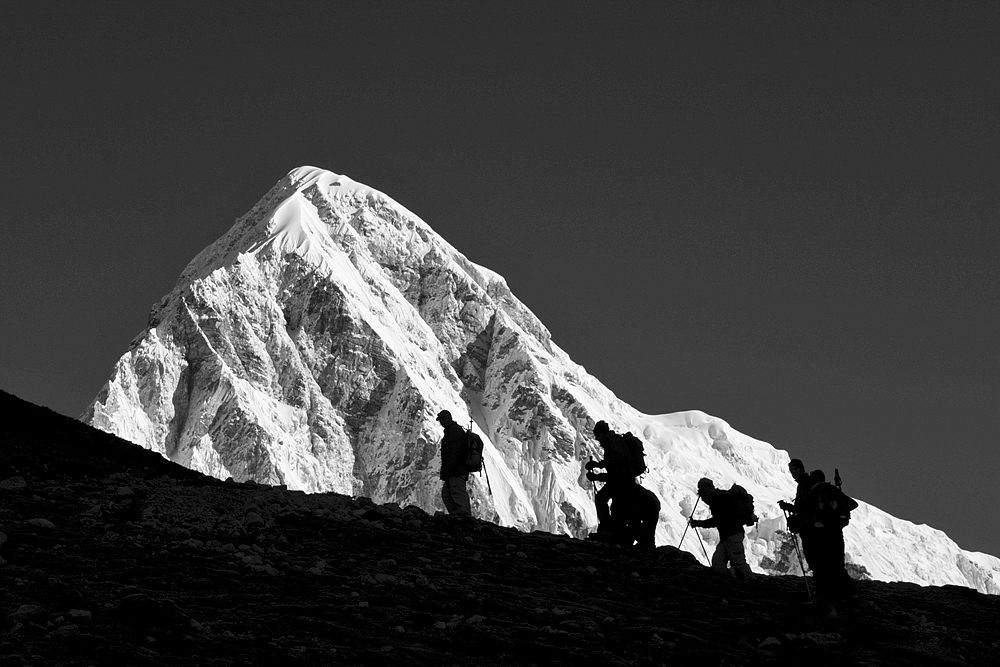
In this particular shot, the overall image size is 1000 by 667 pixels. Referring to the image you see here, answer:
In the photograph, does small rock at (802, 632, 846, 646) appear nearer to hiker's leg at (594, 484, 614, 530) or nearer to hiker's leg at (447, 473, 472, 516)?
hiker's leg at (594, 484, 614, 530)

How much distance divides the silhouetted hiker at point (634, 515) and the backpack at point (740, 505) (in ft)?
4.79

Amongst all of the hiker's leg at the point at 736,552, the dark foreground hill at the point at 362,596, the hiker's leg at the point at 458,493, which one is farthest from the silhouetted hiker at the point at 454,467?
the hiker's leg at the point at 736,552

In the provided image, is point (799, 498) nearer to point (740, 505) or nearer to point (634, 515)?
point (740, 505)

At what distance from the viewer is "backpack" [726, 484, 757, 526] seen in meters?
20.8

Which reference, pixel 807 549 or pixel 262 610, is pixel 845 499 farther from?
pixel 262 610

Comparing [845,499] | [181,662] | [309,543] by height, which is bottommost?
[181,662]

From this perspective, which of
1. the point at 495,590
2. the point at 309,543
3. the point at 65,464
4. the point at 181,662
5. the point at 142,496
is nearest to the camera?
the point at 181,662

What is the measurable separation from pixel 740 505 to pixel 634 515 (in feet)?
6.28

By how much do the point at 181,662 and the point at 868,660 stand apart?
287 inches

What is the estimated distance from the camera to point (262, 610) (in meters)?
13.4

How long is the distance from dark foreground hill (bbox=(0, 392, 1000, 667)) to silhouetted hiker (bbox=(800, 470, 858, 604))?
0.45m

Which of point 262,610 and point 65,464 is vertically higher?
point 65,464

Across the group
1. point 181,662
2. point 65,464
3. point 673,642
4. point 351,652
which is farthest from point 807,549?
point 65,464

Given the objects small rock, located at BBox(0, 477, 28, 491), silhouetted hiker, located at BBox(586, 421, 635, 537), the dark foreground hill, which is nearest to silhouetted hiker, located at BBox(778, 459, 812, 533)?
the dark foreground hill
